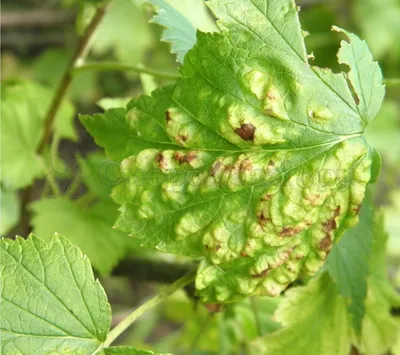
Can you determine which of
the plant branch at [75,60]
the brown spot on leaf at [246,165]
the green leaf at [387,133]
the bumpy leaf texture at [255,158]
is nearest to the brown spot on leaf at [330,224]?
the bumpy leaf texture at [255,158]

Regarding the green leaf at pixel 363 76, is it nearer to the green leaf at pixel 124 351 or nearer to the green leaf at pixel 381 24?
the green leaf at pixel 124 351

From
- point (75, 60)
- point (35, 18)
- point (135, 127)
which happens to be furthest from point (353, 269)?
point (35, 18)

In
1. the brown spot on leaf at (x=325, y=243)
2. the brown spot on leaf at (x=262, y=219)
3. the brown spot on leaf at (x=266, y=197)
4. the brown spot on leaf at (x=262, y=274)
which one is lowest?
the brown spot on leaf at (x=262, y=274)

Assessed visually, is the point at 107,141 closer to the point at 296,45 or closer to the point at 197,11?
the point at 296,45

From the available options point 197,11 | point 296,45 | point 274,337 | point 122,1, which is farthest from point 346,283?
point 122,1

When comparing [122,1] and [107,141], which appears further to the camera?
[122,1]

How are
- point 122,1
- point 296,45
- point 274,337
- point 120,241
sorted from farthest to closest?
point 122,1 < point 120,241 < point 274,337 < point 296,45

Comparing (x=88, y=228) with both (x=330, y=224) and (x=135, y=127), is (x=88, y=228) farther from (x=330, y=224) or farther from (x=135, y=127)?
(x=330, y=224)
